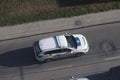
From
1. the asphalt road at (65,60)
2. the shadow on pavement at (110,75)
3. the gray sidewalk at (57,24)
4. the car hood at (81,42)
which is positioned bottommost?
the shadow on pavement at (110,75)

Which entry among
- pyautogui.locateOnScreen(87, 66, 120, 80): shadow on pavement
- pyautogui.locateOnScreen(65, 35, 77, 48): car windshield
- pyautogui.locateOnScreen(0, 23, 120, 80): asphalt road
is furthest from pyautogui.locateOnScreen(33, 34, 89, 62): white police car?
pyautogui.locateOnScreen(87, 66, 120, 80): shadow on pavement

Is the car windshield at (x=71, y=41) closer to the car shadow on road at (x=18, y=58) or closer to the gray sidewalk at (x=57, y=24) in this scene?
the gray sidewalk at (x=57, y=24)

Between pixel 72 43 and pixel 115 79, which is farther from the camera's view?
pixel 72 43

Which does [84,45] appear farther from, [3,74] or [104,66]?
[3,74]

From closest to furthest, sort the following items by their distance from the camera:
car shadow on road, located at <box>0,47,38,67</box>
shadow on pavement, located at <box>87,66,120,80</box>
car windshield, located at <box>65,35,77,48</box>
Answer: shadow on pavement, located at <box>87,66,120,80</box>, car windshield, located at <box>65,35,77,48</box>, car shadow on road, located at <box>0,47,38,67</box>

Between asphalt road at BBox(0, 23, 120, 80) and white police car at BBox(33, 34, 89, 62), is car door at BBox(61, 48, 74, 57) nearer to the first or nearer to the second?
white police car at BBox(33, 34, 89, 62)

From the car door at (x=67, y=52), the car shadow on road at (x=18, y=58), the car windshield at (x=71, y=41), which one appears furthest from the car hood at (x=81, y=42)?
the car shadow on road at (x=18, y=58)

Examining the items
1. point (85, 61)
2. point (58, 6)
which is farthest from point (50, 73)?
point (58, 6)

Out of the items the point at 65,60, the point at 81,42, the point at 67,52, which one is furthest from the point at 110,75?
the point at 65,60
